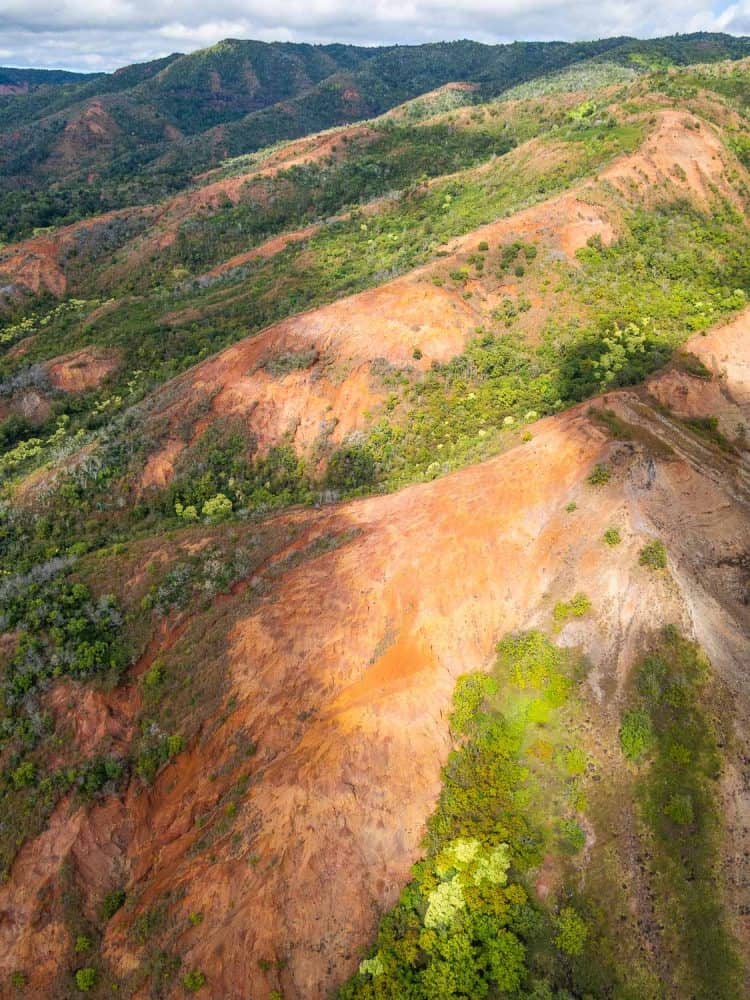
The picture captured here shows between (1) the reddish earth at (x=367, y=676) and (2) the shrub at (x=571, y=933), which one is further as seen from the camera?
(1) the reddish earth at (x=367, y=676)

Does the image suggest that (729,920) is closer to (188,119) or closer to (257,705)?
(257,705)

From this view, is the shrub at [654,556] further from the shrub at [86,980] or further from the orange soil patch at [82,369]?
the orange soil patch at [82,369]

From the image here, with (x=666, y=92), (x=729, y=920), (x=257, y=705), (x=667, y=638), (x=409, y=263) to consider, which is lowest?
(x=257, y=705)

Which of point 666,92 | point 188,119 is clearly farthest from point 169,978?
point 188,119

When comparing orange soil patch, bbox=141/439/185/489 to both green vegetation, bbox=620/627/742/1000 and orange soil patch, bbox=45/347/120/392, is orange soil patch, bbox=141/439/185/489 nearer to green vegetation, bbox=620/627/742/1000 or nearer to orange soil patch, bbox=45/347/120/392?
orange soil patch, bbox=45/347/120/392

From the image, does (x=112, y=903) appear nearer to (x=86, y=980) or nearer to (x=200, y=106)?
(x=86, y=980)

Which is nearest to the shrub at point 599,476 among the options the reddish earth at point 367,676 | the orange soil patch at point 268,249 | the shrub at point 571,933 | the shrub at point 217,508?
the reddish earth at point 367,676
